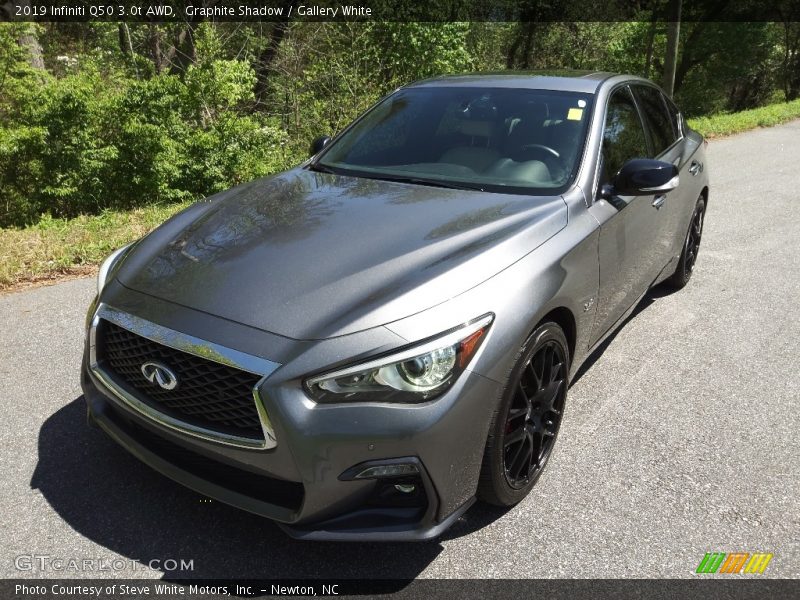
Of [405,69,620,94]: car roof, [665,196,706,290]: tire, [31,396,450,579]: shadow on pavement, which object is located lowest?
[31,396,450,579]: shadow on pavement

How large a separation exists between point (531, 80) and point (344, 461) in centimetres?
270

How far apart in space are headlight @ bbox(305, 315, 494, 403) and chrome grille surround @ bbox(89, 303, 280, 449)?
0.18 metres

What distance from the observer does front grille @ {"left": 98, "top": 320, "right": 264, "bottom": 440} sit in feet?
7.17

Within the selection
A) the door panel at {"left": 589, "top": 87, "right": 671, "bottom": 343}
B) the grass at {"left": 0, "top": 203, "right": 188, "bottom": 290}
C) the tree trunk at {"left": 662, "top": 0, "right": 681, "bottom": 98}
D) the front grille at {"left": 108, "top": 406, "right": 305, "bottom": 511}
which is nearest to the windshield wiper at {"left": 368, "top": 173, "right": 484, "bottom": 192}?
the door panel at {"left": 589, "top": 87, "right": 671, "bottom": 343}

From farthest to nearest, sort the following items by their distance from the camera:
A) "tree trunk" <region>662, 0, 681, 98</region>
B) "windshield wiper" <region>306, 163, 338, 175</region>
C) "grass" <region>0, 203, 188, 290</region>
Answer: "tree trunk" <region>662, 0, 681, 98</region> < "grass" <region>0, 203, 188, 290</region> < "windshield wiper" <region>306, 163, 338, 175</region>

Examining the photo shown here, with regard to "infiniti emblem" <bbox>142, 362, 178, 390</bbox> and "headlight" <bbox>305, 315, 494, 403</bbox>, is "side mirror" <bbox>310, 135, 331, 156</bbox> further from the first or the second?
"headlight" <bbox>305, 315, 494, 403</bbox>

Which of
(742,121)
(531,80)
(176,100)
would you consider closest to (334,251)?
(531,80)

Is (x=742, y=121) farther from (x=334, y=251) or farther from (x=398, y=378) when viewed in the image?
(x=398, y=378)

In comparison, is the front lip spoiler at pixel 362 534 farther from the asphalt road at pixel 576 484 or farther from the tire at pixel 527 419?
the tire at pixel 527 419

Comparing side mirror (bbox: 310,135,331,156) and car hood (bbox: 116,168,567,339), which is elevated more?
side mirror (bbox: 310,135,331,156)

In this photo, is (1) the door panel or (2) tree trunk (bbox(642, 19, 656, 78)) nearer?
(1) the door panel

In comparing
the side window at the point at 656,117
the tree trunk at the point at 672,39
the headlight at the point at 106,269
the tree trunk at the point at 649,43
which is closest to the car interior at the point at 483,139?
the side window at the point at 656,117

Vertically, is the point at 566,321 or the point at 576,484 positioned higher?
the point at 566,321

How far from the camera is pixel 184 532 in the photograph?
254 centimetres
